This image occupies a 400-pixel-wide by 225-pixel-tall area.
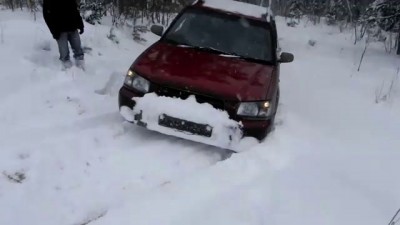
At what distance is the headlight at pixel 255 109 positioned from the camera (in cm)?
475

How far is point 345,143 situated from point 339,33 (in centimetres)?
985

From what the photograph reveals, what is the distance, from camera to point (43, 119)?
16.7 ft

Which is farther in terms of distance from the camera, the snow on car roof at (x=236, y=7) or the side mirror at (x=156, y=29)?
the snow on car roof at (x=236, y=7)

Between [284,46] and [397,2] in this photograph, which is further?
[284,46]

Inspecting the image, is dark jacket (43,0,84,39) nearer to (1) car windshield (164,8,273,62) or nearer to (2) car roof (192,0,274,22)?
(1) car windshield (164,8,273,62)

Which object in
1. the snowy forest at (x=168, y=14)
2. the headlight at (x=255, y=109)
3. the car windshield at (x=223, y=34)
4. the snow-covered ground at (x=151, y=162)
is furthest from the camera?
the snowy forest at (x=168, y=14)

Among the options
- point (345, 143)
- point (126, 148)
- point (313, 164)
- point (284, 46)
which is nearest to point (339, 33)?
point (284, 46)

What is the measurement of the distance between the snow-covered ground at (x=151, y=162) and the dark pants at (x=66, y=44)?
0.85 ft

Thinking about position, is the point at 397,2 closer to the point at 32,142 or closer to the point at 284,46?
the point at 284,46

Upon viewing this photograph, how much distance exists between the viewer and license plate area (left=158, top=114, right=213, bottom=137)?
463 cm

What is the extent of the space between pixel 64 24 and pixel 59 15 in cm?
15

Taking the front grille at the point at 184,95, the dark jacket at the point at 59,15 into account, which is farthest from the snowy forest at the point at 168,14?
the front grille at the point at 184,95

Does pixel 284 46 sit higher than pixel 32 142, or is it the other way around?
pixel 32 142

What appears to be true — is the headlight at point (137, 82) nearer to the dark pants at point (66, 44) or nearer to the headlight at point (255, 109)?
the headlight at point (255, 109)
